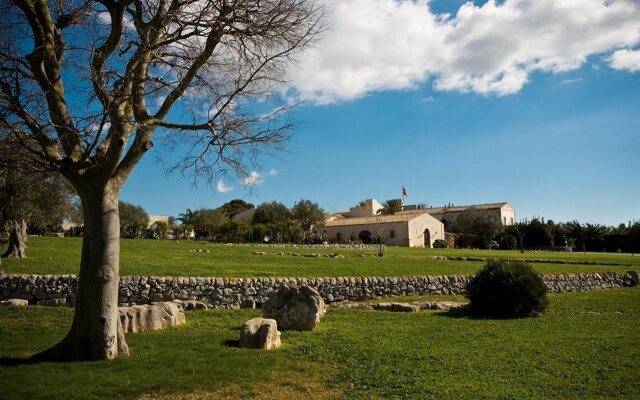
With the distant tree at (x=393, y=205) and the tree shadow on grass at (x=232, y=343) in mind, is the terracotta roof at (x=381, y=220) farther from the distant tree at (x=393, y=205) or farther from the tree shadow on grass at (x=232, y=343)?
the tree shadow on grass at (x=232, y=343)

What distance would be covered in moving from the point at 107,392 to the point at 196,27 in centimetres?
581

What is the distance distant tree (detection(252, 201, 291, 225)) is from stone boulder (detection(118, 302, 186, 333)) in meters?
71.3

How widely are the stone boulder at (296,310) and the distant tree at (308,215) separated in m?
69.0

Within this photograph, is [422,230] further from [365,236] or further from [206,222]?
[206,222]

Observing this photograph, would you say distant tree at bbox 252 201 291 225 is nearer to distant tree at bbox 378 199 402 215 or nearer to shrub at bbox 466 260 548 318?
distant tree at bbox 378 199 402 215

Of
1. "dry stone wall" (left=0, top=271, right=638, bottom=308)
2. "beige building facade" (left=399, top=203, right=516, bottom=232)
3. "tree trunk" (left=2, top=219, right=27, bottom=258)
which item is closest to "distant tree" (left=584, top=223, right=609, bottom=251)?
"beige building facade" (left=399, top=203, right=516, bottom=232)

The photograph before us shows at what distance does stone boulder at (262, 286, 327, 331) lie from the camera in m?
10.7

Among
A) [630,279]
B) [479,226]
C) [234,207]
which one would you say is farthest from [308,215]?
[630,279]

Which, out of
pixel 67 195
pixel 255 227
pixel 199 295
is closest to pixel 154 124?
pixel 199 295

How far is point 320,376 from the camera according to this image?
23.6ft

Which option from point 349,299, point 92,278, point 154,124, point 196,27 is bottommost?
point 349,299

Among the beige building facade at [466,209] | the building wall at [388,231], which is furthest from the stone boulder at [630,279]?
the beige building facade at [466,209]

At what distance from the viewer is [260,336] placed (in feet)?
28.7

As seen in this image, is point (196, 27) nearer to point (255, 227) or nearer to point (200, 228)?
point (255, 227)
